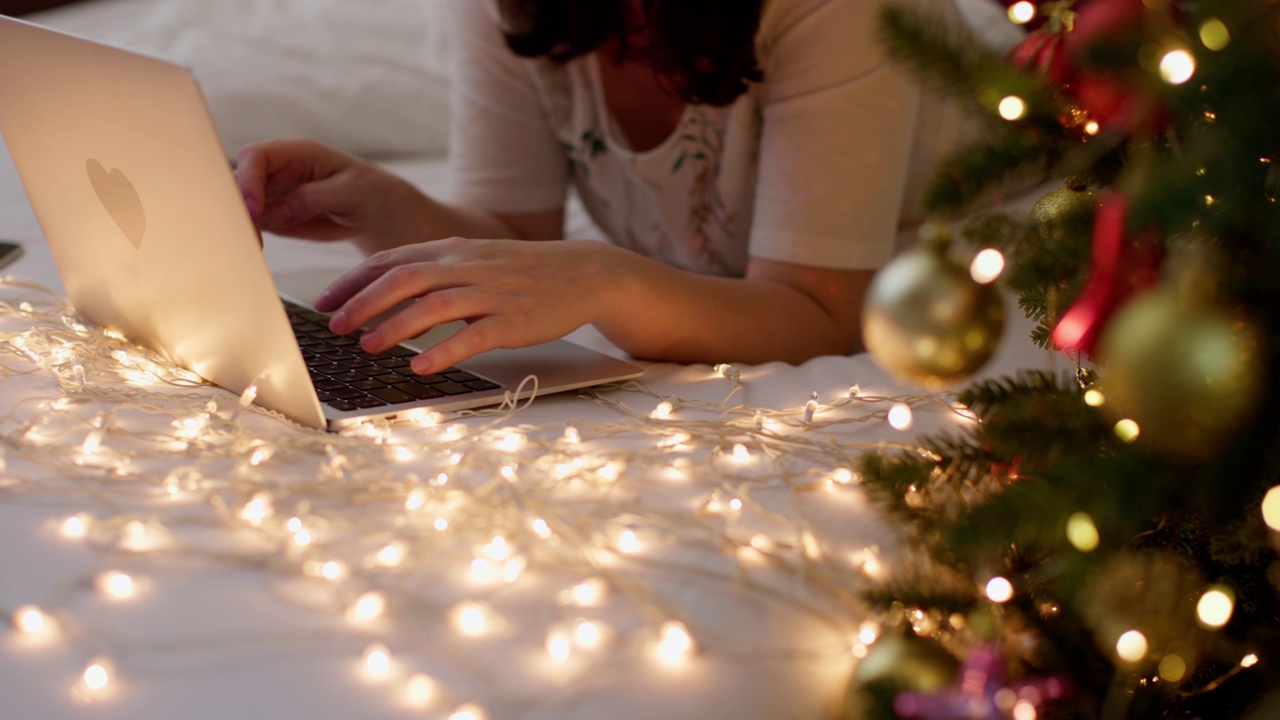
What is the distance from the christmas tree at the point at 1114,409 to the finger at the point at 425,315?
38 centimetres

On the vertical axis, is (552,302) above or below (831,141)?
below

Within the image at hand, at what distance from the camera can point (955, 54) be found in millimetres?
421

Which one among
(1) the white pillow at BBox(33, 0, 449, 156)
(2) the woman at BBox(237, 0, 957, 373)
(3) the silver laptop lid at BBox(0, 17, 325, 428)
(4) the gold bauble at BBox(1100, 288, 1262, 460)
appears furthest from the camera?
(1) the white pillow at BBox(33, 0, 449, 156)

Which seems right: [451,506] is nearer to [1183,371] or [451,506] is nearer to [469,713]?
[469,713]

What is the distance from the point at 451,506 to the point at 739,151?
75 cm

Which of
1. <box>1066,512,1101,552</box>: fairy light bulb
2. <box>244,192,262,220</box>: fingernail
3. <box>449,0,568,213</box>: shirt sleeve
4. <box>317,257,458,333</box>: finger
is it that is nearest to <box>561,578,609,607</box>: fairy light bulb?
<box>1066,512,1101,552</box>: fairy light bulb

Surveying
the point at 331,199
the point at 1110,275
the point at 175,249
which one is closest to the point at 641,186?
the point at 331,199

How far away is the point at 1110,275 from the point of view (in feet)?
1.32

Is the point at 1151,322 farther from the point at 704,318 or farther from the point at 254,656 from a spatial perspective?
the point at 704,318

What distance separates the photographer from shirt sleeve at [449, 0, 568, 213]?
1.33 meters

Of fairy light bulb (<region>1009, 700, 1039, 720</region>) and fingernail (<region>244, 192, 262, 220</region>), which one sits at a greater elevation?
fingernail (<region>244, 192, 262, 220</region>)

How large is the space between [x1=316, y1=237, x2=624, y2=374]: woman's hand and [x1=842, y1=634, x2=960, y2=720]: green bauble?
0.39 m

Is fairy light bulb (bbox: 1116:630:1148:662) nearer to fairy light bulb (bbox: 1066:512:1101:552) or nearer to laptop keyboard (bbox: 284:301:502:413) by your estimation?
fairy light bulb (bbox: 1066:512:1101:552)

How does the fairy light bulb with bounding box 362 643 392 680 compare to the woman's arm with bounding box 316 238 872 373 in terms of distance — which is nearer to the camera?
the fairy light bulb with bounding box 362 643 392 680
